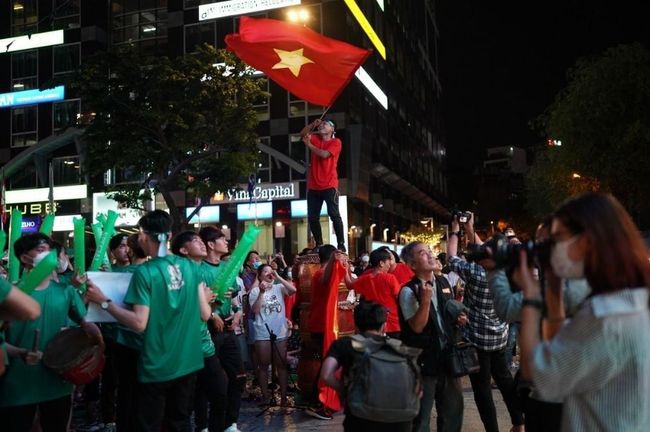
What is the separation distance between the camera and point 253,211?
1302 inches

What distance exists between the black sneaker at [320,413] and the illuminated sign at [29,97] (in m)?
33.3

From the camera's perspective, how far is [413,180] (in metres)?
47.6

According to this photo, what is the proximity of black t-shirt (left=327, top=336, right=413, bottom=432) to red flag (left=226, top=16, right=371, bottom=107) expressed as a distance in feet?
18.4

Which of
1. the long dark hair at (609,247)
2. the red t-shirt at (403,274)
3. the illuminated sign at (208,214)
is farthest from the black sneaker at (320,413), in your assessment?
the illuminated sign at (208,214)

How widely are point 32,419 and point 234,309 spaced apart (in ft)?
10.6

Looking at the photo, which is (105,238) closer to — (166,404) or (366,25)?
(166,404)

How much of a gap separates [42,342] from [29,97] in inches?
1445

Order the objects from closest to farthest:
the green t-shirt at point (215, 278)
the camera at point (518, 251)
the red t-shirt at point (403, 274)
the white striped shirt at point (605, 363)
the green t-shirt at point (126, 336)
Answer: the white striped shirt at point (605, 363) → the camera at point (518, 251) → the green t-shirt at point (126, 336) → the green t-shirt at point (215, 278) → the red t-shirt at point (403, 274)

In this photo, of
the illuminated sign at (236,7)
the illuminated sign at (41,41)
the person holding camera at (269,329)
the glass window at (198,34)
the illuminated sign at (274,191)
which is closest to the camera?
the person holding camera at (269,329)

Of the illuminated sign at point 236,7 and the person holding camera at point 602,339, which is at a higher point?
the illuminated sign at point 236,7

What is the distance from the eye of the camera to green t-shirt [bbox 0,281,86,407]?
398 centimetres

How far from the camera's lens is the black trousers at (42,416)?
13.0 feet

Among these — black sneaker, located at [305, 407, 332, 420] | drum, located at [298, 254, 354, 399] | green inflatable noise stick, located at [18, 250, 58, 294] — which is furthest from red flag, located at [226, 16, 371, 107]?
green inflatable noise stick, located at [18, 250, 58, 294]

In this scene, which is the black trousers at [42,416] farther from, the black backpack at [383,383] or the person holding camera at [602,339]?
the person holding camera at [602,339]
